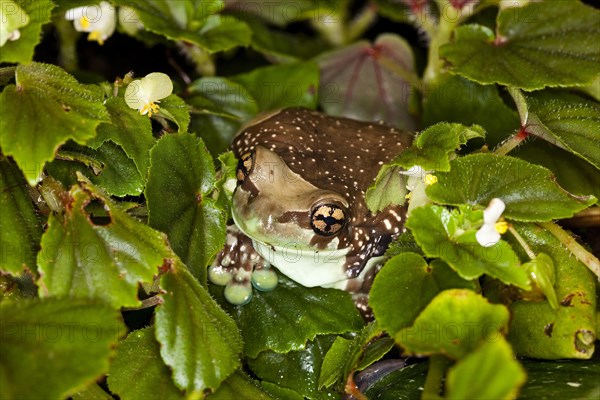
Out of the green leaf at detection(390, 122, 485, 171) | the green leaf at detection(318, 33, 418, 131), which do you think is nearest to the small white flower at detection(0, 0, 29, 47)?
the green leaf at detection(390, 122, 485, 171)

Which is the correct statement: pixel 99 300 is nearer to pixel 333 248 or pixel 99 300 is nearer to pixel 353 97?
pixel 333 248

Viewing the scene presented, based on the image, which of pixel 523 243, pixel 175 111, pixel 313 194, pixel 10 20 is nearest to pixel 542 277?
pixel 523 243

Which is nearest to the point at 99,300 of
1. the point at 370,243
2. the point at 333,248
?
the point at 333,248

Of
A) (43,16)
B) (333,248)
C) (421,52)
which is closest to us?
(43,16)

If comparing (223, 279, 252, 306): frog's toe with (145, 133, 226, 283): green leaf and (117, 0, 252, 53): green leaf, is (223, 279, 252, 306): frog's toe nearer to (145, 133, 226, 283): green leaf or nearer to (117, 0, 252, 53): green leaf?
(145, 133, 226, 283): green leaf

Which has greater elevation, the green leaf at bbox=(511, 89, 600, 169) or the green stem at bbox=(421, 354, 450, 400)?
the green leaf at bbox=(511, 89, 600, 169)

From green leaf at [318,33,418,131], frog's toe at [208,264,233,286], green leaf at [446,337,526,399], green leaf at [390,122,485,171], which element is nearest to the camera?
green leaf at [446,337,526,399]
